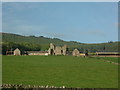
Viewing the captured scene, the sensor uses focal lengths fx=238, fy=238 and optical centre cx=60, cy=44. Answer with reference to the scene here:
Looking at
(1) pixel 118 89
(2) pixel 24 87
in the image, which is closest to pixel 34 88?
(2) pixel 24 87

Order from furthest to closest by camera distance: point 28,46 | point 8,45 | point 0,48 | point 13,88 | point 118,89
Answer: point 28,46
point 8,45
point 0,48
point 118,89
point 13,88

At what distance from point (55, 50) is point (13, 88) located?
103m

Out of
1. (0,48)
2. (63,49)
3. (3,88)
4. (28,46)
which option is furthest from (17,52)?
(3,88)

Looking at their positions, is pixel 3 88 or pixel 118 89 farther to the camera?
pixel 118 89

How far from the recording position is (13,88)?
15.2 meters

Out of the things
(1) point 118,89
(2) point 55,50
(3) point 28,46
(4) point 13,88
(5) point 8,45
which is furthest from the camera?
(3) point 28,46

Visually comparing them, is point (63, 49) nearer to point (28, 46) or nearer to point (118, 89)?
point (28, 46)

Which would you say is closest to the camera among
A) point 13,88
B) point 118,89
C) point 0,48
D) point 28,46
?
point 13,88

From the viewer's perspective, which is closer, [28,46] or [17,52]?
[17,52]

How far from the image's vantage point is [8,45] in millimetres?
148375

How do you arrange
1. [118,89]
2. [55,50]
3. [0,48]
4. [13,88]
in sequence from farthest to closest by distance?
[0,48] → [55,50] → [118,89] → [13,88]

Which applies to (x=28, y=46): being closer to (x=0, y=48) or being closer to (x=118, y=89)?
(x=0, y=48)

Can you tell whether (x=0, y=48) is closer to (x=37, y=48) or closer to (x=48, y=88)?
(x=37, y=48)

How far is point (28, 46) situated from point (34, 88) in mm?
163702
